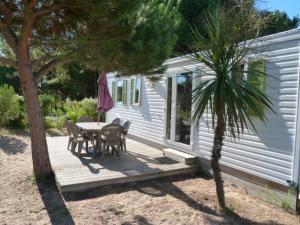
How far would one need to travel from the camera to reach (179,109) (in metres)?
7.41

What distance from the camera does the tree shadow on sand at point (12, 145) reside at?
8.45 metres

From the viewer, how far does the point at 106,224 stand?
3990 mm

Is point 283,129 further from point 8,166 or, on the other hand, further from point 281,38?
point 8,166

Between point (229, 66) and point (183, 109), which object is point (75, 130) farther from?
point (229, 66)

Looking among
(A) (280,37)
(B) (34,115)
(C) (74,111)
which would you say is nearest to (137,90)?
(B) (34,115)

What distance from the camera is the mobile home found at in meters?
4.63

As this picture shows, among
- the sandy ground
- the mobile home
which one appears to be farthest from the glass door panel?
the sandy ground

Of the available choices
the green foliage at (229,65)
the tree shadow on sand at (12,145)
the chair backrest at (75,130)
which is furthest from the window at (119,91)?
the green foliage at (229,65)

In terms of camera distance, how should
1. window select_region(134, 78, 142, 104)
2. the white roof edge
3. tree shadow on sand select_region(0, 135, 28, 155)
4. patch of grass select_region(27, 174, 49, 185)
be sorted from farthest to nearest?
1. window select_region(134, 78, 142, 104)
2. tree shadow on sand select_region(0, 135, 28, 155)
3. patch of grass select_region(27, 174, 49, 185)
4. the white roof edge

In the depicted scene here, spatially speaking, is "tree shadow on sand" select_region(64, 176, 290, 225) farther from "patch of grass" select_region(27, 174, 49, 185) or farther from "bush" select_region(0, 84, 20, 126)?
"bush" select_region(0, 84, 20, 126)

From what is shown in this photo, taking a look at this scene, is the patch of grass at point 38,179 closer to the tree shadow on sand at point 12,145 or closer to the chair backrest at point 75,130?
the chair backrest at point 75,130

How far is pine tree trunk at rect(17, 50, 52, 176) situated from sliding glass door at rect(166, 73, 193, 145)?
3.15 m

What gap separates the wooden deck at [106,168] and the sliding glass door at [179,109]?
682mm

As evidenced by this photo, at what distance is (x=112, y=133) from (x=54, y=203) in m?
2.35
